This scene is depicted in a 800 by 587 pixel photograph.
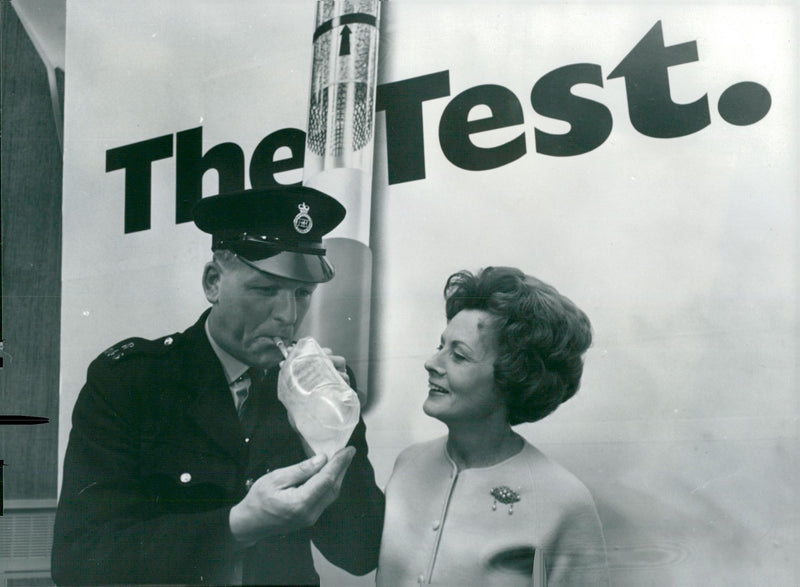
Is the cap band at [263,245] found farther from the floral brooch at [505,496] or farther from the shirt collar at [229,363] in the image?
the floral brooch at [505,496]

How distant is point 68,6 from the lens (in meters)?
2.96

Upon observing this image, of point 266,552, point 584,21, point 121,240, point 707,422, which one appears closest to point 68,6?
point 121,240

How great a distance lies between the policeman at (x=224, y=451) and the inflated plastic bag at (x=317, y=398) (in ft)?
0.10

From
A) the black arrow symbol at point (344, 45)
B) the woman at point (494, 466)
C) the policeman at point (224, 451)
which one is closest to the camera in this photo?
the woman at point (494, 466)

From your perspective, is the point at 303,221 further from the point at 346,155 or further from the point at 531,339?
the point at 531,339

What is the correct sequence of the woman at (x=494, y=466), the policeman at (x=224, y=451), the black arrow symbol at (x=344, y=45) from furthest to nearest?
the black arrow symbol at (x=344, y=45), the policeman at (x=224, y=451), the woman at (x=494, y=466)

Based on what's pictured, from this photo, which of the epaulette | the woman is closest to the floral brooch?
the woman

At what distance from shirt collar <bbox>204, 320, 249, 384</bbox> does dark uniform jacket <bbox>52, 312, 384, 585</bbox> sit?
0.06ft

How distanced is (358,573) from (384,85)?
58.2 inches

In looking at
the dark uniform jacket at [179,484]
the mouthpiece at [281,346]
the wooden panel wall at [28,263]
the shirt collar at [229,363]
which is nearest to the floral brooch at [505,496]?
the dark uniform jacket at [179,484]

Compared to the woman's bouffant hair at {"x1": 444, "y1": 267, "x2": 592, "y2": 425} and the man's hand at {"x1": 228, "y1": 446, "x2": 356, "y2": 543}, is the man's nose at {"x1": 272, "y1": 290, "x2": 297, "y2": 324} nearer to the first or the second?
the man's hand at {"x1": 228, "y1": 446, "x2": 356, "y2": 543}

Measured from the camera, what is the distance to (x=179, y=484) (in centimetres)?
271

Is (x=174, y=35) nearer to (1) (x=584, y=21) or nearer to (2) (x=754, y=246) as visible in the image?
(1) (x=584, y=21)

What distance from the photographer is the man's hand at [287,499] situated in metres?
2.65
